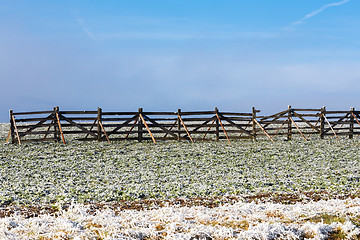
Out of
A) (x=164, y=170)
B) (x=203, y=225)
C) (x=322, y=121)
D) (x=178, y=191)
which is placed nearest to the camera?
(x=203, y=225)

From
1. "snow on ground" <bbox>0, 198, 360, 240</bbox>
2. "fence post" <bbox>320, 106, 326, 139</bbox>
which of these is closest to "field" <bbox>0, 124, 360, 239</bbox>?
"snow on ground" <bbox>0, 198, 360, 240</bbox>

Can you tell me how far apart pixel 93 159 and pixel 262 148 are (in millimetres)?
8218

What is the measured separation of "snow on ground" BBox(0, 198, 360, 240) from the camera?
517 cm

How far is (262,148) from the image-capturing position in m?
17.6

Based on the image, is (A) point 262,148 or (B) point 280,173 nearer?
(B) point 280,173

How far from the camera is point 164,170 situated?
12570 mm

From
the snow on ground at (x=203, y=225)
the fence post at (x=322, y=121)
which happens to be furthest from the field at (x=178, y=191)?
the fence post at (x=322, y=121)

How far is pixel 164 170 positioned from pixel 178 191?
3.08 m

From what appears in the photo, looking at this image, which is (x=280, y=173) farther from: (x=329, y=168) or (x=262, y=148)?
(x=262, y=148)

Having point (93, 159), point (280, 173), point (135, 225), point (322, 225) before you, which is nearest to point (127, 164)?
point (93, 159)

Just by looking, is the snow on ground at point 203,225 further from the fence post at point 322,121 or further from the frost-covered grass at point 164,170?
the fence post at point 322,121

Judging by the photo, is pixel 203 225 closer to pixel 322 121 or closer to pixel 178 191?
pixel 178 191

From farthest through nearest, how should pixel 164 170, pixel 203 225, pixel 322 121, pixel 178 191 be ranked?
pixel 322 121 → pixel 164 170 → pixel 178 191 → pixel 203 225

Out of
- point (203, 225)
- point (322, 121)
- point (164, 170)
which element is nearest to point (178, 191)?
point (164, 170)
